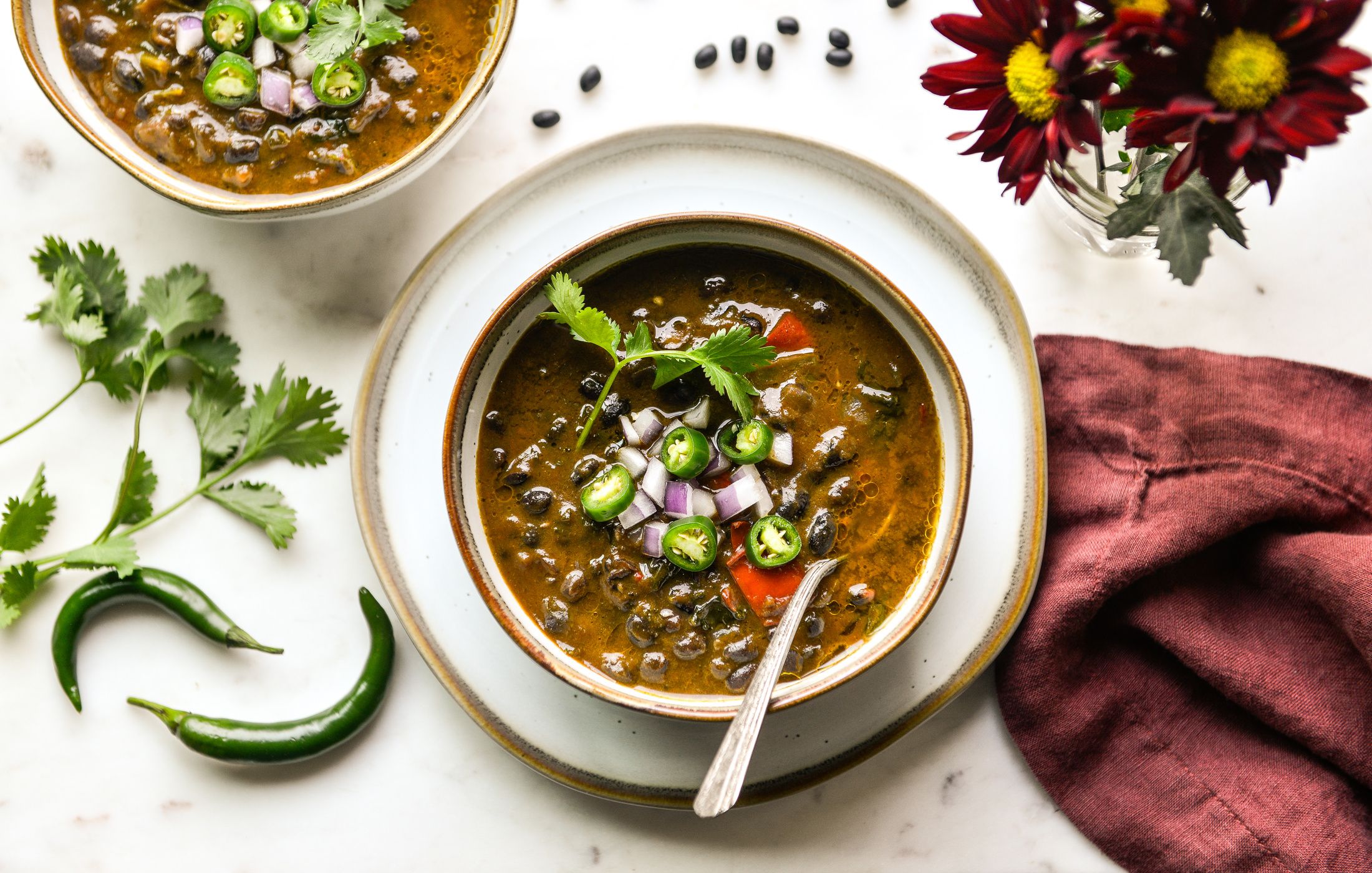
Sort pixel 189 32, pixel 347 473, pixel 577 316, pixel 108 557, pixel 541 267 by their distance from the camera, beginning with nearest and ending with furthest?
pixel 577 316, pixel 541 267, pixel 189 32, pixel 108 557, pixel 347 473

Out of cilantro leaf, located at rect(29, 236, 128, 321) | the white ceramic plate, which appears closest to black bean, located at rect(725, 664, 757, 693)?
the white ceramic plate

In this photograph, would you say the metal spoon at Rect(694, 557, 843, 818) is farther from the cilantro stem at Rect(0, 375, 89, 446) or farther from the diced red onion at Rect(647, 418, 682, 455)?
the cilantro stem at Rect(0, 375, 89, 446)

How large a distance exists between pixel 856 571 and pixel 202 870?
206 centimetres

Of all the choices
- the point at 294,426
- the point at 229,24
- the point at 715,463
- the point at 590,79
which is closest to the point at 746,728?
the point at 715,463

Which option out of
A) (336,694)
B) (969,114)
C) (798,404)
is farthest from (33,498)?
(969,114)

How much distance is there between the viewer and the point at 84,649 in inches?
116

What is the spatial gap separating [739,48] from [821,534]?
140 centimetres

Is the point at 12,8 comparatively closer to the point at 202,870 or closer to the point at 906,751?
the point at 202,870

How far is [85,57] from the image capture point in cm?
267

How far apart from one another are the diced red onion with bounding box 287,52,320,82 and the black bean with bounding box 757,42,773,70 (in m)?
1.19

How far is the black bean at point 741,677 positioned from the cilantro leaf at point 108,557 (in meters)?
1.65

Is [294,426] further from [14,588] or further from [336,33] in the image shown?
[336,33]

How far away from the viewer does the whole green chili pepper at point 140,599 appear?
112 inches

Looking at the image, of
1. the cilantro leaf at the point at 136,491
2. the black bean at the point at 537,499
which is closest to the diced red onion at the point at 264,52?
the cilantro leaf at the point at 136,491
